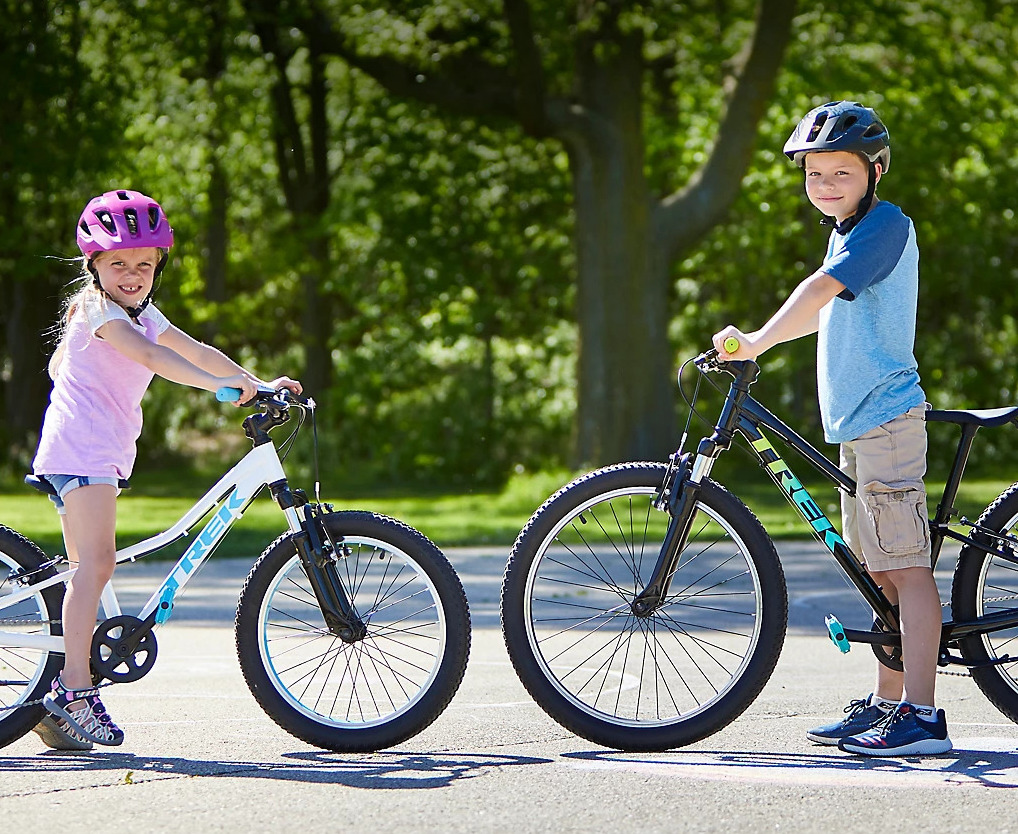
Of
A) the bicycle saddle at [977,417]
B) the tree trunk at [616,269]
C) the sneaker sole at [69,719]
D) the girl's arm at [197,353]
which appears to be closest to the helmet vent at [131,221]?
the girl's arm at [197,353]

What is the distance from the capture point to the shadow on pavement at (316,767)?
14.5ft

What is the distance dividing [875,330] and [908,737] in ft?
3.95

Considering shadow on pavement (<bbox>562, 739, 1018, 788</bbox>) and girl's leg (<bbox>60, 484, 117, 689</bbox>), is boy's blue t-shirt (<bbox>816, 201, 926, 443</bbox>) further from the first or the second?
girl's leg (<bbox>60, 484, 117, 689</bbox>)

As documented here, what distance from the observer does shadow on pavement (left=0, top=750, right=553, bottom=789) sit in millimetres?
4418

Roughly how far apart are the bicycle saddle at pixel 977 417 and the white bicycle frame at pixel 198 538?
1.97 meters

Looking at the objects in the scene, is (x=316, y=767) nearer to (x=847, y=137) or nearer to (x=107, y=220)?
(x=107, y=220)

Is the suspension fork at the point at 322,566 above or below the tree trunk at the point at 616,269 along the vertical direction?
below

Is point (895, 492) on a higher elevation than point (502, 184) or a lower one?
lower

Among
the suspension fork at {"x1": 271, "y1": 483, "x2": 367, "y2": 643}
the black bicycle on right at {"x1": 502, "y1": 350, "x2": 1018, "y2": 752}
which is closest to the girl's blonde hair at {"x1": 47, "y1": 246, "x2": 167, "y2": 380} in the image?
the suspension fork at {"x1": 271, "y1": 483, "x2": 367, "y2": 643}

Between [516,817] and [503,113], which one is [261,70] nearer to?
[503,113]

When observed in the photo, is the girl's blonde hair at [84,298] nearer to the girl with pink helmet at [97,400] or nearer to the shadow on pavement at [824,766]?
the girl with pink helmet at [97,400]

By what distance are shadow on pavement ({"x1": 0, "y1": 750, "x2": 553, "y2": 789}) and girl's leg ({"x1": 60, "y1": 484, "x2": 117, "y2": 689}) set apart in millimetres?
248

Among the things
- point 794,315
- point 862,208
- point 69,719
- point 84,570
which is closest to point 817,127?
point 862,208

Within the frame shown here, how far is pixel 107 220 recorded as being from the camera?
482 cm
